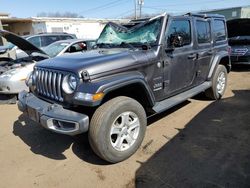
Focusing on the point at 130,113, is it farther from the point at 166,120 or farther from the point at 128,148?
the point at 166,120

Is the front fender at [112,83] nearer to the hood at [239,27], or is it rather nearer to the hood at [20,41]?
the hood at [20,41]

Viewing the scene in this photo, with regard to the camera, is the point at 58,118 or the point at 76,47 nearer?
the point at 58,118

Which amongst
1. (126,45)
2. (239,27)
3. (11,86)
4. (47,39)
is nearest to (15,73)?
(11,86)

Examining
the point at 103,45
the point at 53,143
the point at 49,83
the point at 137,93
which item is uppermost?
the point at 103,45

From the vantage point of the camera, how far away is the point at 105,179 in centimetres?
314

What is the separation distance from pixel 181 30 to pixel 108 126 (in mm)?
2478

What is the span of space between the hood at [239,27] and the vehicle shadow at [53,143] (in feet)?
30.6

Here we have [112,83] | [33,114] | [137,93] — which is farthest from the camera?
[137,93]

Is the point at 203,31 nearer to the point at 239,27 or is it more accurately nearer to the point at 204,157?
the point at 204,157

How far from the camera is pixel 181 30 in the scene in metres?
4.60

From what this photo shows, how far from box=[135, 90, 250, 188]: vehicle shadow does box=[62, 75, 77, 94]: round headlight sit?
1.37m

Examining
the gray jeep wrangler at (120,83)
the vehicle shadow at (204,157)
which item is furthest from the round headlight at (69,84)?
the vehicle shadow at (204,157)

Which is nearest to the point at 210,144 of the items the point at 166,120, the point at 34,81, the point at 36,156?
the point at 166,120

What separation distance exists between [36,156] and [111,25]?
2711 millimetres
